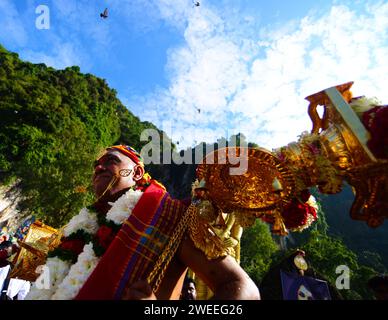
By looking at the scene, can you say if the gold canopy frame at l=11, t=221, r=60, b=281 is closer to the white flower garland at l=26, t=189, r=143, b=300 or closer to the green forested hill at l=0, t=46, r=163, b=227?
the white flower garland at l=26, t=189, r=143, b=300

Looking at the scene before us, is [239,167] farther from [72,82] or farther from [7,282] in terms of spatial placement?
[72,82]

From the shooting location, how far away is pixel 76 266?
8.36ft

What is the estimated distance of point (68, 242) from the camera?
3.10 m

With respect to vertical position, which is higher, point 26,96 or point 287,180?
point 26,96

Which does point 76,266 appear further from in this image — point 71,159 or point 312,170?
point 71,159

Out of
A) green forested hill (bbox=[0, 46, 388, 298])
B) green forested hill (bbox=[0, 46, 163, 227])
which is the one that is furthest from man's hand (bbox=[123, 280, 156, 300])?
green forested hill (bbox=[0, 46, 163, 227])

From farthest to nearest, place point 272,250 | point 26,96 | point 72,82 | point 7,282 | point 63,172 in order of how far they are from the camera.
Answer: point 72,82
point 272,250
point 26,96
point 63,172
point 7,282

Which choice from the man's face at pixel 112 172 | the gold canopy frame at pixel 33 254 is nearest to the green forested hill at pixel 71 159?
the gold canopy frame at pixel 33 254

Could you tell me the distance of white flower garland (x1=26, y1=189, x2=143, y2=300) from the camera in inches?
93.4

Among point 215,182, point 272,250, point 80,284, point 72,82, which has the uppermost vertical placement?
point 72,82

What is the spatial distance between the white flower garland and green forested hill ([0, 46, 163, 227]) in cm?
1282

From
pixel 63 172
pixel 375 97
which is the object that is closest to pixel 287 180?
pixel 375 97
